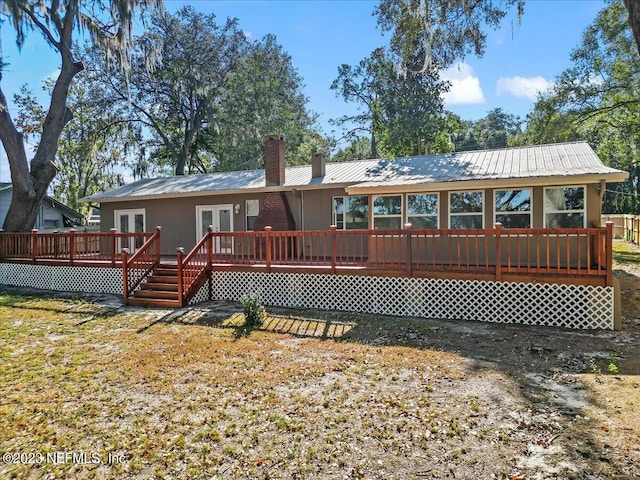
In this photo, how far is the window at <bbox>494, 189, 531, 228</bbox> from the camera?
9.54 m

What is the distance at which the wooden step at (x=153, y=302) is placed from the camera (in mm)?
9445

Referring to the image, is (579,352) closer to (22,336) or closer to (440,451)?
(440,451)

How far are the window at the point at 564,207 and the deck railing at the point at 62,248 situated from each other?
10.6 m

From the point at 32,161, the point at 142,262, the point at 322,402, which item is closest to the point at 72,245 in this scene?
the point at 142,262

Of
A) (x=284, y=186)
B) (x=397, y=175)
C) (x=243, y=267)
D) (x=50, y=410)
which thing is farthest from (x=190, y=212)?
(x=50, y=410)

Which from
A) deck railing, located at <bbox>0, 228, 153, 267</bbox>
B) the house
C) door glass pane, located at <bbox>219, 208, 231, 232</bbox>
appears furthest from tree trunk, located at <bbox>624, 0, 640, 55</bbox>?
the house

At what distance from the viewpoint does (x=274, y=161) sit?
13.7m

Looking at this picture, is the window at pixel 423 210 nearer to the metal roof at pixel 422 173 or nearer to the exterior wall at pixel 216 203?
the exterior wall at pixel 216 203

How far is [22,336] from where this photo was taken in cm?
724

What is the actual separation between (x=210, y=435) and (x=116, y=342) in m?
3.88

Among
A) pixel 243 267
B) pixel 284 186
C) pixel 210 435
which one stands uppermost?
pixel 284 186

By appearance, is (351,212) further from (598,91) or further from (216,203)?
(598,91)

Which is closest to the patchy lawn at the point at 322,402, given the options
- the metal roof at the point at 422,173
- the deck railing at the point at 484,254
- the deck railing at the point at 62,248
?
the deck railing at the point at 484,254

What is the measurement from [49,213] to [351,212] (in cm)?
2053
